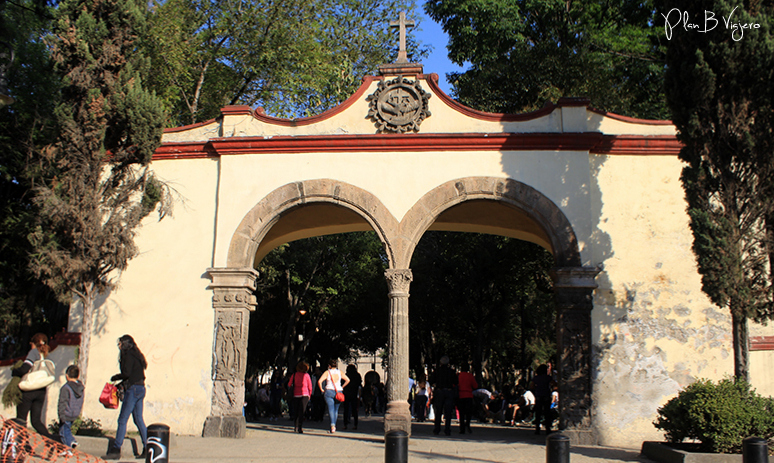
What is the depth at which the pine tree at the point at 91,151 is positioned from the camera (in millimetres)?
8773

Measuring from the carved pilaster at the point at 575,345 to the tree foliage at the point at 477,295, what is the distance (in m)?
8.74

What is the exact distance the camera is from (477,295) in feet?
78.0

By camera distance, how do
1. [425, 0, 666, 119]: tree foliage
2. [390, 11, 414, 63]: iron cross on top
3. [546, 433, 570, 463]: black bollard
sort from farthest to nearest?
[425, 0, 666, 119]: tree foliage < [390, 11, 414, 63]: iron cross on top < [546, 433, 570, 463]: black bollard

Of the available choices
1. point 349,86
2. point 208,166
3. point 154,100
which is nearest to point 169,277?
point 208,166

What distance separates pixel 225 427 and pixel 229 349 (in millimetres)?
1261

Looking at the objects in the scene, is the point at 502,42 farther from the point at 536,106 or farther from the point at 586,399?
the point at 586,399

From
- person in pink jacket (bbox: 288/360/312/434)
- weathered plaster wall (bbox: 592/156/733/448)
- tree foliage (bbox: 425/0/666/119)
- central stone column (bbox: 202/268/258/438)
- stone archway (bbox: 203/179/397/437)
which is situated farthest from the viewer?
tree foliage (bbox: 425/0/666/119)

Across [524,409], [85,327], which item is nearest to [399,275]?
[85,327]

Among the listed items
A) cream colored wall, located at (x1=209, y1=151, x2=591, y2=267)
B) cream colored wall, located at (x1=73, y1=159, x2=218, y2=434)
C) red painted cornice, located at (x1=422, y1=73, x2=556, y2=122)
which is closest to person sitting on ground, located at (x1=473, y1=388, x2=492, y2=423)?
cream colored wall, located at (x1=209, y1=151, x2=591, y2=267)

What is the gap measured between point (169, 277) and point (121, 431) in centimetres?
408

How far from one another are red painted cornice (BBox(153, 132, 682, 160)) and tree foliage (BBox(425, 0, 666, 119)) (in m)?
7.84

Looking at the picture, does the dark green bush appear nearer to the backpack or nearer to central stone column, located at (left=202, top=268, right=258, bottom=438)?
central stone column, located at (left=202, top=268, right=258, bottom=438)

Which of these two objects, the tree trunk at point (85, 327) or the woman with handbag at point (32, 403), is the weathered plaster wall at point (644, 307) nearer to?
the tree trunk at point (85, 327)

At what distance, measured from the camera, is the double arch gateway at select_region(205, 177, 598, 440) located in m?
10.1
